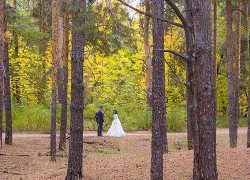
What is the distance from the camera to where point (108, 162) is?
38.7ft

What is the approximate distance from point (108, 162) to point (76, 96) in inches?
149

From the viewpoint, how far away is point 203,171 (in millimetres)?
4602

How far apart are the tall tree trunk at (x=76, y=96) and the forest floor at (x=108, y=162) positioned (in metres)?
0.48

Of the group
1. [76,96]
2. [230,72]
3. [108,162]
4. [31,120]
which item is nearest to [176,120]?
[31,120]

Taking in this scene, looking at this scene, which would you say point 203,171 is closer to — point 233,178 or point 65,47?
point 233,178

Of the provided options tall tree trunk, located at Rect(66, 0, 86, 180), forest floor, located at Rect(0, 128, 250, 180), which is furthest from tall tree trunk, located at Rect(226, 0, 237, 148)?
tall tree trunk, located at Rect(66, 0, 86, 180)

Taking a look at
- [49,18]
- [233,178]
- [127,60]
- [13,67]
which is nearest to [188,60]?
[233,178]

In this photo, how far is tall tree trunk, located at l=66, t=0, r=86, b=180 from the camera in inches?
345

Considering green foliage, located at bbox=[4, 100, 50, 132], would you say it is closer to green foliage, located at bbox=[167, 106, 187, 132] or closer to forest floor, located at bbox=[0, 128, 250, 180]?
forest floor, located at bbox=[0, 128, 250, 180]

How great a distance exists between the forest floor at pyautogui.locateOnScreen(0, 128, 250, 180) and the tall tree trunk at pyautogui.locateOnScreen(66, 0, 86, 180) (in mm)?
480

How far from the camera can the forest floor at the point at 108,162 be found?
9.17 meters

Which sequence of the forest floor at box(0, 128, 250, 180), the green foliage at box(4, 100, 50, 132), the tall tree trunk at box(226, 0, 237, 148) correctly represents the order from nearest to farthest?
1. the forest floor at box(0, 128, 250, 180)
2. the tall tree trunk at box(226, 0, 237, 148)
3. the green foliage at box(4, 100, 50, 132)

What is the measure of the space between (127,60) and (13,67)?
10420 millimetres

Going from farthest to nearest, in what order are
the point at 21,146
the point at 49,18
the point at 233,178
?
the point at 49,18, the point at 21,146, the point at 233,178
